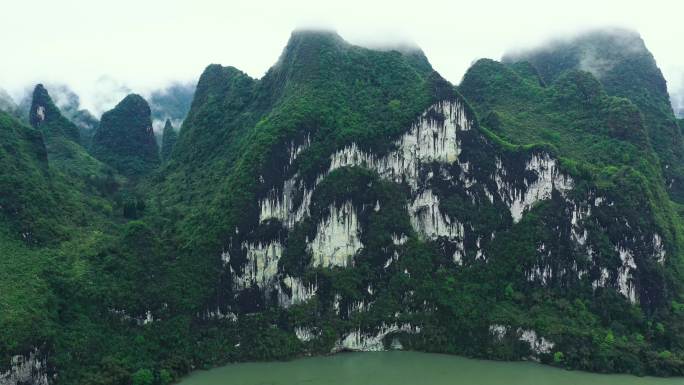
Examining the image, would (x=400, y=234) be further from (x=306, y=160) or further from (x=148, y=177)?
(x=148, y=177)

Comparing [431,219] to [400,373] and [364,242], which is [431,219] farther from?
[400,373]

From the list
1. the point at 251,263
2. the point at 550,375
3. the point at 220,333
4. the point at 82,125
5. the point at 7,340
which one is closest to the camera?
the point at 7,340

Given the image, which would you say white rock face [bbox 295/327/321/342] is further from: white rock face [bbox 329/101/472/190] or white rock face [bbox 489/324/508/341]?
white rock face [bbox 329/101/472/190]

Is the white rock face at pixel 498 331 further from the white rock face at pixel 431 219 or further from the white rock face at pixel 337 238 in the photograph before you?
the white rock face at pixel 337 238

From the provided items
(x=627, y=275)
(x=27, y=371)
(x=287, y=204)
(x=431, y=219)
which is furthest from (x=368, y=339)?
(x=27, y=371)

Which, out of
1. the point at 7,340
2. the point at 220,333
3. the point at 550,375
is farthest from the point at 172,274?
the point at 550,375

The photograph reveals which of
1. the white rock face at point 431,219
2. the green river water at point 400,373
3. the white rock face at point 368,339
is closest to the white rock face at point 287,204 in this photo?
the white rock face at point 431,219
